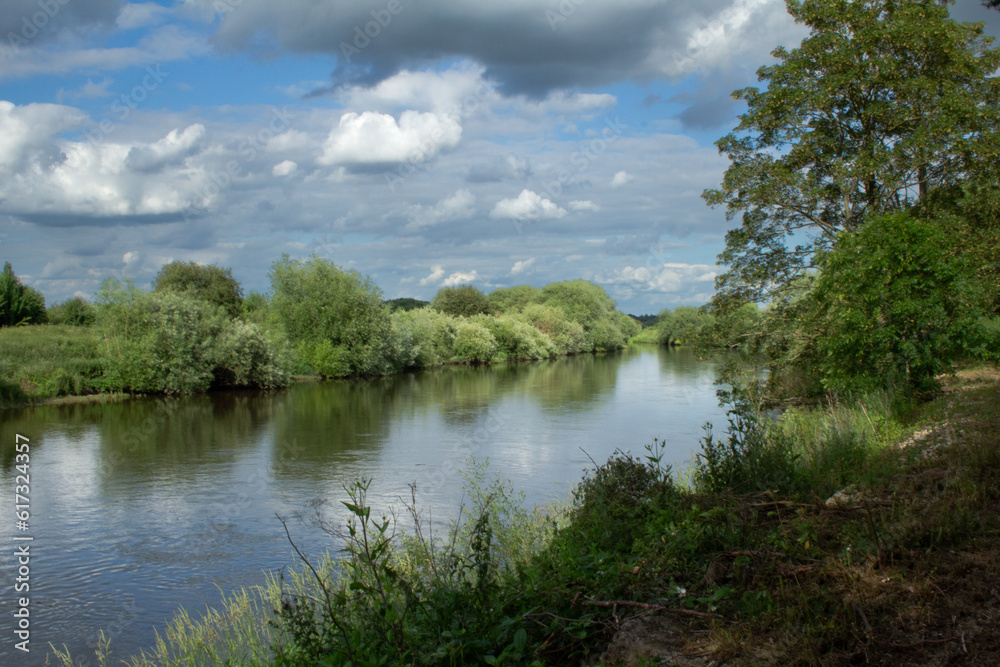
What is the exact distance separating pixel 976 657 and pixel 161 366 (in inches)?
1389

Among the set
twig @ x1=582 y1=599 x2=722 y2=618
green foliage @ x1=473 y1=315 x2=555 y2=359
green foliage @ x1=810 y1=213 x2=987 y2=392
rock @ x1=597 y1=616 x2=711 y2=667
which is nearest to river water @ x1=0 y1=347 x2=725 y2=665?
twig @ x1=582 y1=599 x2=722 y2=618

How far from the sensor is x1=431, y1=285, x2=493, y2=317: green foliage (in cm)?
8325

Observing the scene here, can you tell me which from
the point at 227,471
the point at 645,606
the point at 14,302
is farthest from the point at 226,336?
the point at 645,606

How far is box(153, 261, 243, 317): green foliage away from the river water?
27908 mm

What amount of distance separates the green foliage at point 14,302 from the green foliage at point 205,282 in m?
13.0

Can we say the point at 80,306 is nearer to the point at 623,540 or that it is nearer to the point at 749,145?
the point at 749,145

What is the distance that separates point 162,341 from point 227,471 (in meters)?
18.9

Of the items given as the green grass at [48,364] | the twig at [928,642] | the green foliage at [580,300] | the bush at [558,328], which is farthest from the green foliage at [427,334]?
the twig at [928,642]

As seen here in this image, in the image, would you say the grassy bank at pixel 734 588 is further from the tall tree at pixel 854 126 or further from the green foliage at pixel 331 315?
the green foliage at pixel 331 315

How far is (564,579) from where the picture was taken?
470cm

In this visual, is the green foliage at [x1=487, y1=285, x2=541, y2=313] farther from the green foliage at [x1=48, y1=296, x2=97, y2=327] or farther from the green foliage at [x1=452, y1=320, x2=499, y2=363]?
the green foliage at [x1=48, y1=296, x2=97, y2=327]

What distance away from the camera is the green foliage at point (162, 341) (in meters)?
32.2

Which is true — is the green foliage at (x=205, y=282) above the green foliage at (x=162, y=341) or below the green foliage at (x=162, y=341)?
above

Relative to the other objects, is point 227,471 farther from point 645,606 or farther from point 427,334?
point 427,334
